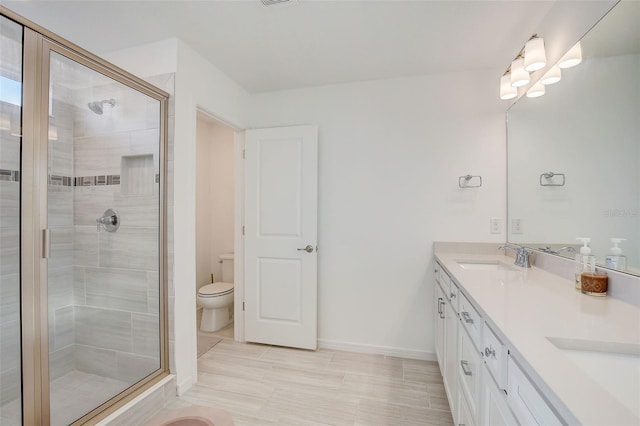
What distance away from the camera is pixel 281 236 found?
2.63 m

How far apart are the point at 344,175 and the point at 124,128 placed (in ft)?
5.74

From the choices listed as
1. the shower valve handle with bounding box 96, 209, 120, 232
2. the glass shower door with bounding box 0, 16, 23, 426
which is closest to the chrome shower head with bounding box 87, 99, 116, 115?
the glass shower door with bounding box 0, 16, 23, 426

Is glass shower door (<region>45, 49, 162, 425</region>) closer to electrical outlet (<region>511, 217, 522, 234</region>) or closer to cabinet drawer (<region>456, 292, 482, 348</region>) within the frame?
cabinet drawer (<region>456, 292, 482, 348</region>)

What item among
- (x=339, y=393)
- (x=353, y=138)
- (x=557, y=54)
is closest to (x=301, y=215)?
(x=353, y=138)

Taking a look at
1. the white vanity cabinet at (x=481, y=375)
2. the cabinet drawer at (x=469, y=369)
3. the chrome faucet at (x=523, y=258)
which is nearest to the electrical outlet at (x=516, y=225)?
the chrome faucet at (x=523, y=258)

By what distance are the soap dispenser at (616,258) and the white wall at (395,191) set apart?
1.10 m

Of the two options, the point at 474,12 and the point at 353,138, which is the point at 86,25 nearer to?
the point at 353,138

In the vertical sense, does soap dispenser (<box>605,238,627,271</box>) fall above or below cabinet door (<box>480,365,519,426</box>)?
above

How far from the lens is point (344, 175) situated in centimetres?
259

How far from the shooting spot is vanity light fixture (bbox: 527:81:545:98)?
1796 millimetres

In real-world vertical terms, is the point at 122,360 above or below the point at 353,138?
below

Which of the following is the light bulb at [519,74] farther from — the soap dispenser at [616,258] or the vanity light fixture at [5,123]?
the vanity light fixture at [5,123]

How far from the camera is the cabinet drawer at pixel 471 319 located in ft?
3.63

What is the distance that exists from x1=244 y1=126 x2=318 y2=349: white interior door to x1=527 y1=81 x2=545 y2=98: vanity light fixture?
63.9 inches
